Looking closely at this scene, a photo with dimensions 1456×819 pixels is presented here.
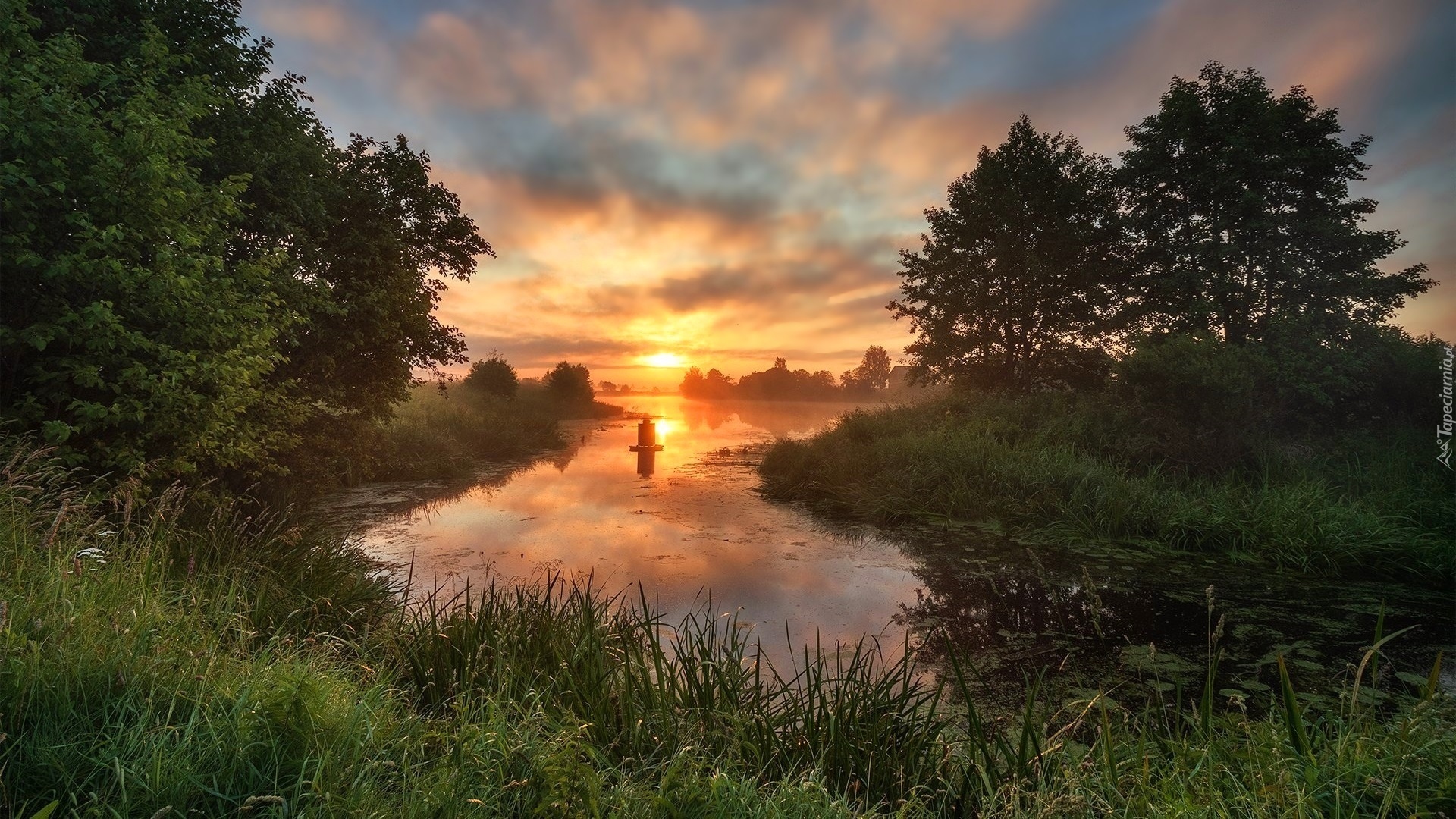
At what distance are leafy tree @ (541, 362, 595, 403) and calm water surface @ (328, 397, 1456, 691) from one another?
26.4 metres

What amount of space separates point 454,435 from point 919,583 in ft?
57.5

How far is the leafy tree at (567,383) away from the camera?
38844 mm

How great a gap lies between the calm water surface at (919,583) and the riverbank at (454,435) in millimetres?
2308

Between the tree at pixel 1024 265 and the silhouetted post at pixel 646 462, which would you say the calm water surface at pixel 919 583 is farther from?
the tree at pixel 1024 265

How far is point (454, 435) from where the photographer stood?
20.1 meters

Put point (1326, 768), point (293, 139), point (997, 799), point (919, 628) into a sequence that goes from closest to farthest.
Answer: point (1326, 768) → point (997, 799) → point (919, 628) → point (293, 139)

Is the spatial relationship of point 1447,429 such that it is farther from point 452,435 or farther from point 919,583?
point 452,435

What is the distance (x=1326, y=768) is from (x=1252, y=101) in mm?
19233

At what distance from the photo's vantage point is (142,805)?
189cm

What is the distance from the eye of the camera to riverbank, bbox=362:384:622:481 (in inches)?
596

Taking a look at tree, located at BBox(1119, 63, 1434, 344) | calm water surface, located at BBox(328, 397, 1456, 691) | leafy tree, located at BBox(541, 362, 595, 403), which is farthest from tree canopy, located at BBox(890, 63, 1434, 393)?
leafy tree, located at BBox(541, 362, 595, 403)

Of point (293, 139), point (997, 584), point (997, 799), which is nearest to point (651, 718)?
point (997, 799)

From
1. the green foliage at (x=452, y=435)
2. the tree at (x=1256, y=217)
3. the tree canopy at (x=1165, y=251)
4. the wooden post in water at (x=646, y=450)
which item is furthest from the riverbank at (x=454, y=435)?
the tree at (x=1256, y=217)

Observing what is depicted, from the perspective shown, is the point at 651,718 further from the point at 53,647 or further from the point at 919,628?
the point at 919,628
